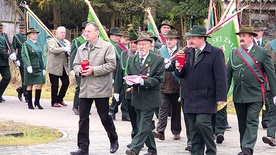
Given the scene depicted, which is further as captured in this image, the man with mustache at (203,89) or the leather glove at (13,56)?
the leather glove at (13,56)

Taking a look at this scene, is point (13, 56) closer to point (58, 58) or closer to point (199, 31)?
point (58, 58)

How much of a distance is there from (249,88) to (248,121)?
21.1 inches

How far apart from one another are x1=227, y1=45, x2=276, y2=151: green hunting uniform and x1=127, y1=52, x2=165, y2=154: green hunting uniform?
1354mm

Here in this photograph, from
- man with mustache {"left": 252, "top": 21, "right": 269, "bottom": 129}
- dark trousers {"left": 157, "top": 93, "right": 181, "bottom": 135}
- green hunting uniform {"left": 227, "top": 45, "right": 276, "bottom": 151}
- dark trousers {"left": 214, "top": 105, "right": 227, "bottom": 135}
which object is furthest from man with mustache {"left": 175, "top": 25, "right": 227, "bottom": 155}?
man with mustache {"left": 252, "top": 21, "right": 269, "bottom": 129}

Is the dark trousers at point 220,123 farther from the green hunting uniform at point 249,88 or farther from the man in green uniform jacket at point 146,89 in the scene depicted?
the man in green uniform jacket at point 146,89

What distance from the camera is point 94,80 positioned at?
9.38 metres

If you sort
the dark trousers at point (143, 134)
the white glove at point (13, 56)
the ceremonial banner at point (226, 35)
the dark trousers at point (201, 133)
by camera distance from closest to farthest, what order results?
the dark trousers at point (201, 133) < the dark trousers at point (143, 134) < the ceremonial banner at point (226, 35) < the white glove at point (13, 56)

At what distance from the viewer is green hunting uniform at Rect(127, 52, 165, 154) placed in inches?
359

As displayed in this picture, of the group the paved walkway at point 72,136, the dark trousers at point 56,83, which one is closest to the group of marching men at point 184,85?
the paved walkway at point 72,136

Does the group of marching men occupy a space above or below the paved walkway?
above

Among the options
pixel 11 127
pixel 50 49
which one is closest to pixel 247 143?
pixel 11 127

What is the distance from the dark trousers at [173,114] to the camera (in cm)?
1120

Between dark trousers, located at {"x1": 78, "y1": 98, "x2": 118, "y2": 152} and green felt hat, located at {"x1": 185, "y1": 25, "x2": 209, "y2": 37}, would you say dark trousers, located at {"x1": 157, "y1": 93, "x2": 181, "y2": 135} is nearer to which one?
dark trousers, located at {"x1": 78, "y1": 98, "x2": 118, "y2": 152}

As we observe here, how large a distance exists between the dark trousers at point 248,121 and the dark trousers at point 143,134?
145 cm
